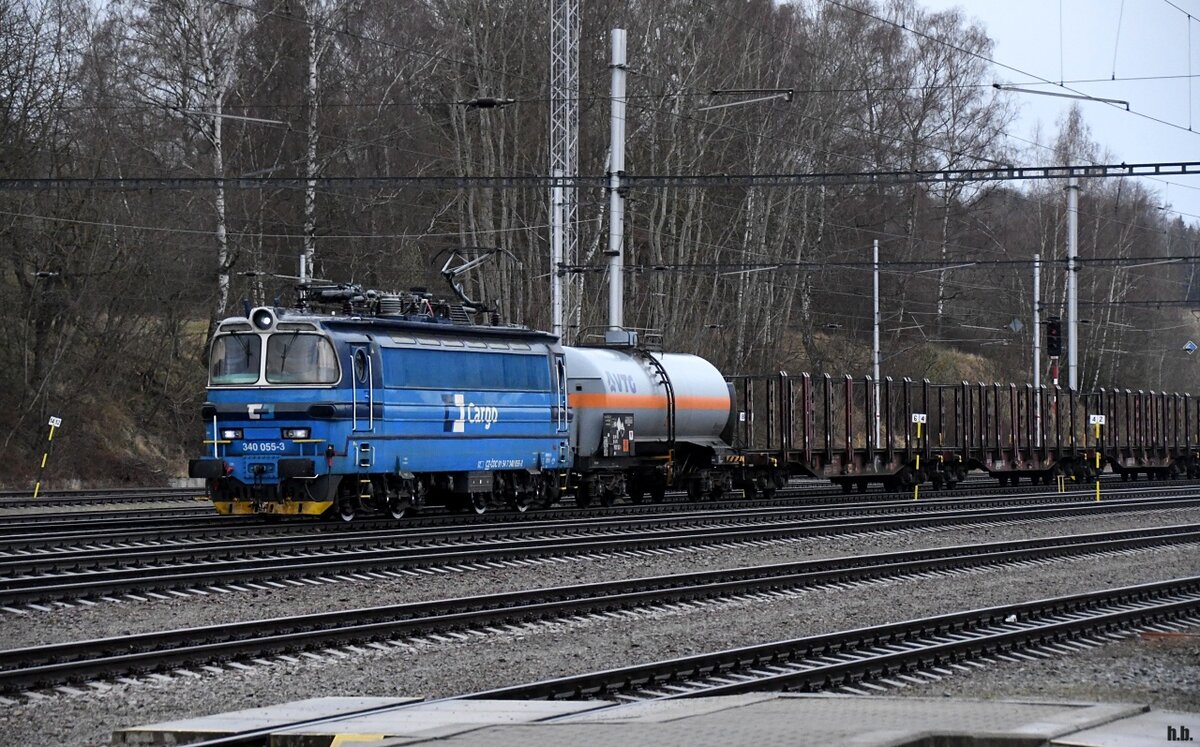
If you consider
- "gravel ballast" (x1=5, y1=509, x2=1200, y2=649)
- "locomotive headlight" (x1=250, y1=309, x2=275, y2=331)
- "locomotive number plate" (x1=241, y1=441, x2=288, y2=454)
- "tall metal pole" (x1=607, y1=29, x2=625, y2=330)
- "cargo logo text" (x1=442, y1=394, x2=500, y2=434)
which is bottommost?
"gravel ballast" (x1=5, y1=509, x2=1200, y2=649)

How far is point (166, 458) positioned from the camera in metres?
40.6

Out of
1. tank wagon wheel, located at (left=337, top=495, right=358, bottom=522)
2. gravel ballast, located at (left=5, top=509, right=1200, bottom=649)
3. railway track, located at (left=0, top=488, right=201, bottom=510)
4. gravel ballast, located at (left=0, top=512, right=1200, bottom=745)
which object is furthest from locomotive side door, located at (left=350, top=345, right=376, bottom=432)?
railway track, located at (left=0, top=488, right=201, bottom=510)

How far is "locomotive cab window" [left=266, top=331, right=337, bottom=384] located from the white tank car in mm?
6492

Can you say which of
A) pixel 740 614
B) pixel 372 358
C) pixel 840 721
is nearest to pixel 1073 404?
pixel 372 358

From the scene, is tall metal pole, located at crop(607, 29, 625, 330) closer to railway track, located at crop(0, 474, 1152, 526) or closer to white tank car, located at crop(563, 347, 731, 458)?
white tank car, located at crop(563, 347, 731, 458)

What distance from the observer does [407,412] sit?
77.5 feet

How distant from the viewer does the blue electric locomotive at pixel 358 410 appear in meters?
22.3

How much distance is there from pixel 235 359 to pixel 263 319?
2.53ft

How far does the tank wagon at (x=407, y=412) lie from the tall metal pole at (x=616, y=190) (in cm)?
207

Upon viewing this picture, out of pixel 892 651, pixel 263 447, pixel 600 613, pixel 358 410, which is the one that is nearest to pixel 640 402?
pixel 358 410

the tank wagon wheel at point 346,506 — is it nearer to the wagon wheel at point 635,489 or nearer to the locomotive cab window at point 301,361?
the locomotive cab window at point 301,361

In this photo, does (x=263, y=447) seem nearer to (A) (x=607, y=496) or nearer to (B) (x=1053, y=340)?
(A) (x=607, y=496)

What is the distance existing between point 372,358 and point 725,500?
1287 centimetres

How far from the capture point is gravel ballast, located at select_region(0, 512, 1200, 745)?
33.8 ft
